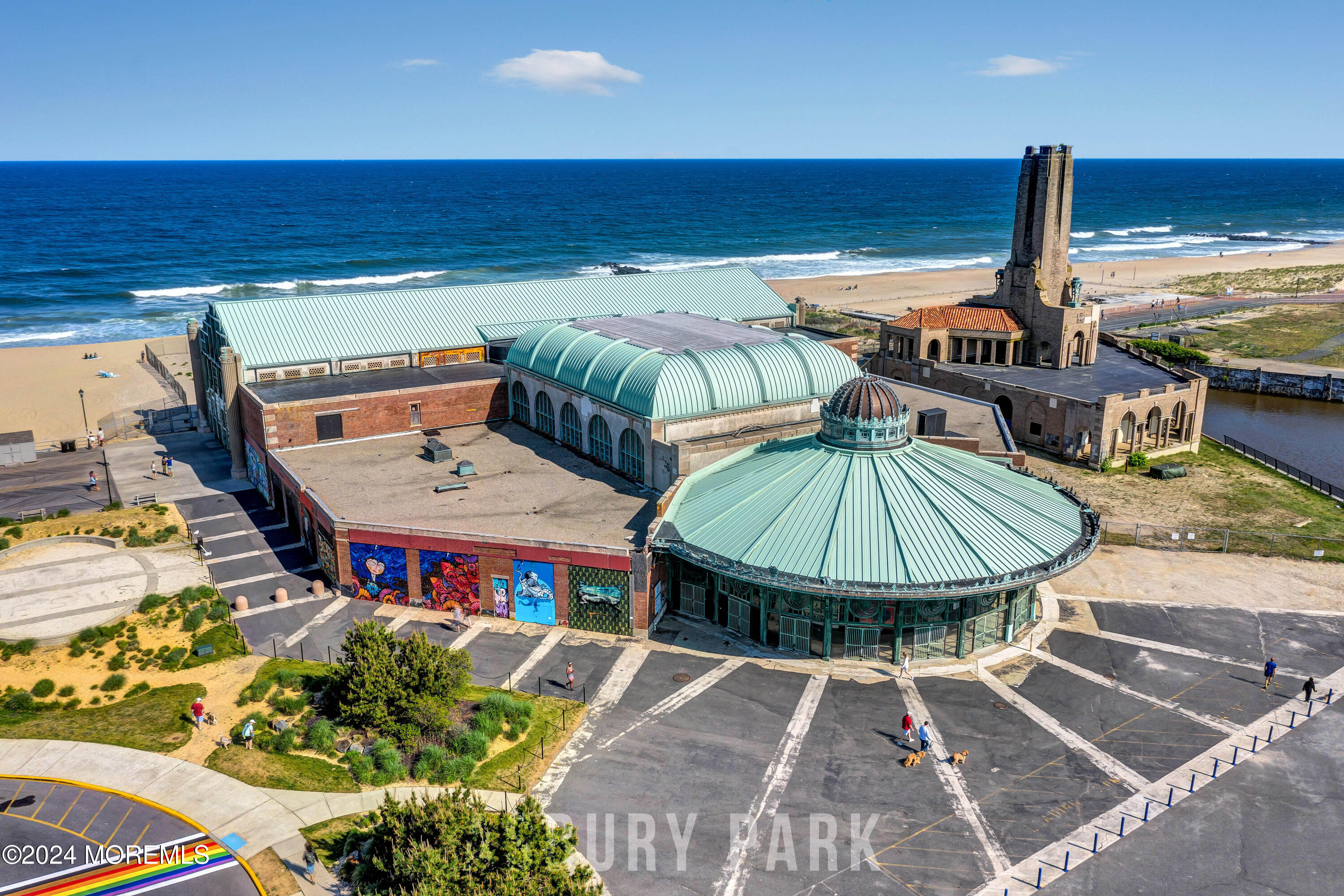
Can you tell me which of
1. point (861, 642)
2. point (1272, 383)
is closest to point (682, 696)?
point (861, 642)

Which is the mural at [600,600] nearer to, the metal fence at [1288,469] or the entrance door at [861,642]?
the entrance door at [861,642]

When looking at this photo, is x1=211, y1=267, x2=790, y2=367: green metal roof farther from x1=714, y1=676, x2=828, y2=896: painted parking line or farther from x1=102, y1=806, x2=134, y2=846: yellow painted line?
x1=714, y1=676, x2=828, y2=896: painted parking line

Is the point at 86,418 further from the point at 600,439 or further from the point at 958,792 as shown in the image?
the point at 958,792

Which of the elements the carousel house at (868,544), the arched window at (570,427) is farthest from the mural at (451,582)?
the arched window at (570,427)

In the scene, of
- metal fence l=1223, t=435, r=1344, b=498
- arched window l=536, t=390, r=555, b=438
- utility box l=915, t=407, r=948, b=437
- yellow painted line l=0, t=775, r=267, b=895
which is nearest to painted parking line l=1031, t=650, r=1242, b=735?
yellow painted line l=0, t=775, r=267, b=895

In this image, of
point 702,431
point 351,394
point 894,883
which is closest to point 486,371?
point 351,394
